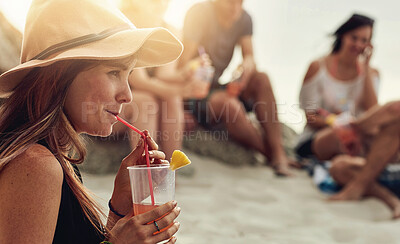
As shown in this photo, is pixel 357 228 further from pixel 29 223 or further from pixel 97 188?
pixel 29 223

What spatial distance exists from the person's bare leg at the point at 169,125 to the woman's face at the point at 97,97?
217 cm

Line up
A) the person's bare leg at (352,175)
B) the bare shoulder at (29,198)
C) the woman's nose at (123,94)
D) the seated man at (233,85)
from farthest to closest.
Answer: the seated man at (233,85)
the person's bare leg at (352,175)
the woman's nose at (123,94)
the bare shoulder at (29,198)

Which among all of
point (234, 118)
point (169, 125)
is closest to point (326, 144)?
point (234, 118)

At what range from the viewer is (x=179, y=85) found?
3.43m

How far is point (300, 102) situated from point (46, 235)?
365cm

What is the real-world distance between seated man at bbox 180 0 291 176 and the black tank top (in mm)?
2950

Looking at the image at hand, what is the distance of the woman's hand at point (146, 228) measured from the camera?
1.03 metres

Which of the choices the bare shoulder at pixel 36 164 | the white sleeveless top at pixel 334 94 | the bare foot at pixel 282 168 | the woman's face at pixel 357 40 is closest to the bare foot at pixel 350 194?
the bare foot at pixel 282 168

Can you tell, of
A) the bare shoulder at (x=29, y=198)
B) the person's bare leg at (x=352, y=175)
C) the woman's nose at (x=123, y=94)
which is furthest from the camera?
the person's bare leg at (x=352, y=175)

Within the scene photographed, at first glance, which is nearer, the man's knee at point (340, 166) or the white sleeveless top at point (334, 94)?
the man's knee at point (340, 166)

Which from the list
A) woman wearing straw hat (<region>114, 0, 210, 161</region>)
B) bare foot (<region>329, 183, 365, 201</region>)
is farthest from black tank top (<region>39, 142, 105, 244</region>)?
bare foot (<region>329, 183, 365, 201</region>)

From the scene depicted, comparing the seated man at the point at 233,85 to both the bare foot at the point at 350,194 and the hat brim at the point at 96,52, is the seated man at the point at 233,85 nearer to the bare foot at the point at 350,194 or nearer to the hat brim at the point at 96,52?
the bare foot at the point at 350,194

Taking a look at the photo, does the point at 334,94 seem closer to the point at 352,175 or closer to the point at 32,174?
the point at 352,175

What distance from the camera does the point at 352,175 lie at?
3.50 metres
